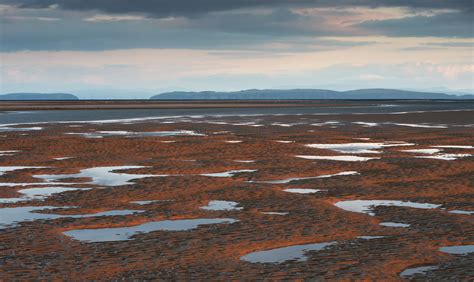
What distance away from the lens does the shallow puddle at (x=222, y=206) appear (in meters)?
13.5

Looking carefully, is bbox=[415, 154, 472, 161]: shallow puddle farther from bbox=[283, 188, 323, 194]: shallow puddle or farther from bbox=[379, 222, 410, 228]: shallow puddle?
bbox=[379, 222, 410, 228]: shallow puddle

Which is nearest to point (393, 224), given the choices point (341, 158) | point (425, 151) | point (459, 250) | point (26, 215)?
point (459, 250)

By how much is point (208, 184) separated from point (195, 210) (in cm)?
375

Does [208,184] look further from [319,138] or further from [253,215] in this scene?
[319,138]

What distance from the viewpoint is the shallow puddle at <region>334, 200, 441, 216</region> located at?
1344 centimetres

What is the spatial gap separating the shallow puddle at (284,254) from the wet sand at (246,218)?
135 mm

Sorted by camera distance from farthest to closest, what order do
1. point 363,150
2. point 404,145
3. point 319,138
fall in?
point 319,138, point 404,145, point 363,150

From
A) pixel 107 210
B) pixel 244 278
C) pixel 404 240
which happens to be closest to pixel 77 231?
pixel 107 210

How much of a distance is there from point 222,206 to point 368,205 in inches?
119

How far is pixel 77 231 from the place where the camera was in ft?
37.3

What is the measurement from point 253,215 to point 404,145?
17701 mm

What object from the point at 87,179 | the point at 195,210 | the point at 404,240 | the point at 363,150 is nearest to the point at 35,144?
the point at 87,179

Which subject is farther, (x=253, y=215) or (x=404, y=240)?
(x=253, y=215)

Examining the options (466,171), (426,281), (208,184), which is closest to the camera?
(426,281)
